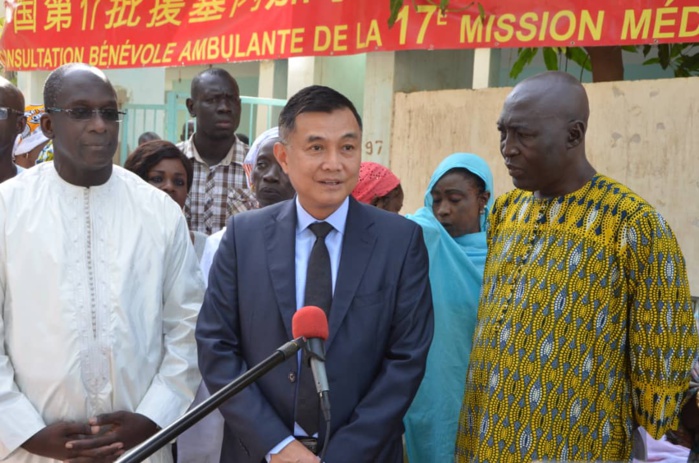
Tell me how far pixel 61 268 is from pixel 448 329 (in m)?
1.73

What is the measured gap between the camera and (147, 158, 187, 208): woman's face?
4527mm

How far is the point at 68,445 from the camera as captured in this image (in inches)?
123

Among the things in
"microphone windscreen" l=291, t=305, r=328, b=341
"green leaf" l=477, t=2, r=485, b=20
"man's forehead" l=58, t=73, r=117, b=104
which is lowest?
"microphone windscreen" l=291, t=305, r=328, b=341

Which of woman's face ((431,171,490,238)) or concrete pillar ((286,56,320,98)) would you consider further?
concrete pillar ((286,56,320,98))

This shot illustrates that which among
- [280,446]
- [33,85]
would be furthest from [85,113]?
[33,85]

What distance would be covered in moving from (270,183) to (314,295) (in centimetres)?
128

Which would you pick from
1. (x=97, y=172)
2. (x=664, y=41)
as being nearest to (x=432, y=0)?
(x=664, y=41)

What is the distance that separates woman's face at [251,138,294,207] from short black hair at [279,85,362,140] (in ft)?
3.25

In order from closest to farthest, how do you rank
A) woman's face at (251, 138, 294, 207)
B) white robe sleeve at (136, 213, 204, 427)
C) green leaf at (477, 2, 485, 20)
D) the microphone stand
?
1. the microphone stand
2. white robe sleeve at (136, 213, 204, 427)
3. woman's face at (251, 138, 294, 207)
4. green leaf at (477, 2, 485, 20)

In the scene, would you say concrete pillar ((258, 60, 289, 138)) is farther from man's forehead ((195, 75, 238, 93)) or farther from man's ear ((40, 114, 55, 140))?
man's ear ((40, 114, 55, 140))

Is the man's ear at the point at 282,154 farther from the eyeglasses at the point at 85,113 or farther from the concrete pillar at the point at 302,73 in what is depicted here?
the concrete pillar at the point at 302,73

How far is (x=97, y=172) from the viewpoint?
134 inches

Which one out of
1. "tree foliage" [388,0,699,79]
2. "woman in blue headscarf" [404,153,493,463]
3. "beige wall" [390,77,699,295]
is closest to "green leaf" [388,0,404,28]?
"tree foliage" [388,0,699,79]

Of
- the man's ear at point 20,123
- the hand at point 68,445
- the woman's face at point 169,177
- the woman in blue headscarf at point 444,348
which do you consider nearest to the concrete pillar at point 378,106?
the woman's face at point 169,177
